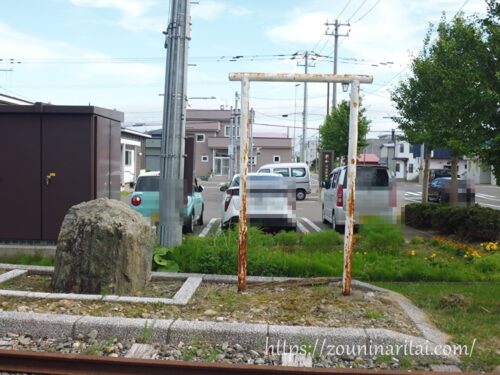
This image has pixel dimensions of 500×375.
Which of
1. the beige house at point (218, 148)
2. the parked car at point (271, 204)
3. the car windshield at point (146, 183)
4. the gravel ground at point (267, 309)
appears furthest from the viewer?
the beige house at point (218, 148)

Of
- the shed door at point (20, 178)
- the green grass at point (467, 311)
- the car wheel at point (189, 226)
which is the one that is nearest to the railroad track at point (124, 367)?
the green grass at point (467, 311)

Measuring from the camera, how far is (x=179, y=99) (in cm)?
918

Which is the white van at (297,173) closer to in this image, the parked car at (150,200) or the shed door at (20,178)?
the parked car at (150,200)

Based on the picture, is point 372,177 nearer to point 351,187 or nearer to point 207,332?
point 351,187

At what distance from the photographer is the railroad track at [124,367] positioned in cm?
472

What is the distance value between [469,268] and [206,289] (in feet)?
14.6

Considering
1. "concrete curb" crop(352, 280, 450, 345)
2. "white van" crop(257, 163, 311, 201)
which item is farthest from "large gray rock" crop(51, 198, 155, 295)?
"white van" crop(257, 163, 311, 201)

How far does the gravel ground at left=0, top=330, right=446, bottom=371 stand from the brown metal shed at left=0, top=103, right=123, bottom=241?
13.0 ft

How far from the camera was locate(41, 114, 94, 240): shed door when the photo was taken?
9.30m

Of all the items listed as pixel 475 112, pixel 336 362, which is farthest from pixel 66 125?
pixel 475 112

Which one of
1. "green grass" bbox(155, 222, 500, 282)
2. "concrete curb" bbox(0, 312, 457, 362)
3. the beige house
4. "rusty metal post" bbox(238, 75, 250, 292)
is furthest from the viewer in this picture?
the beige house

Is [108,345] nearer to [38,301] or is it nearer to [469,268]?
[38,301]

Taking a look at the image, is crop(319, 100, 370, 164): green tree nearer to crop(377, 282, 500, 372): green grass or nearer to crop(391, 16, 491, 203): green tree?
crop(391, 16, 491, 203): green tree

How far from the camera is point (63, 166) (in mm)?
9336
